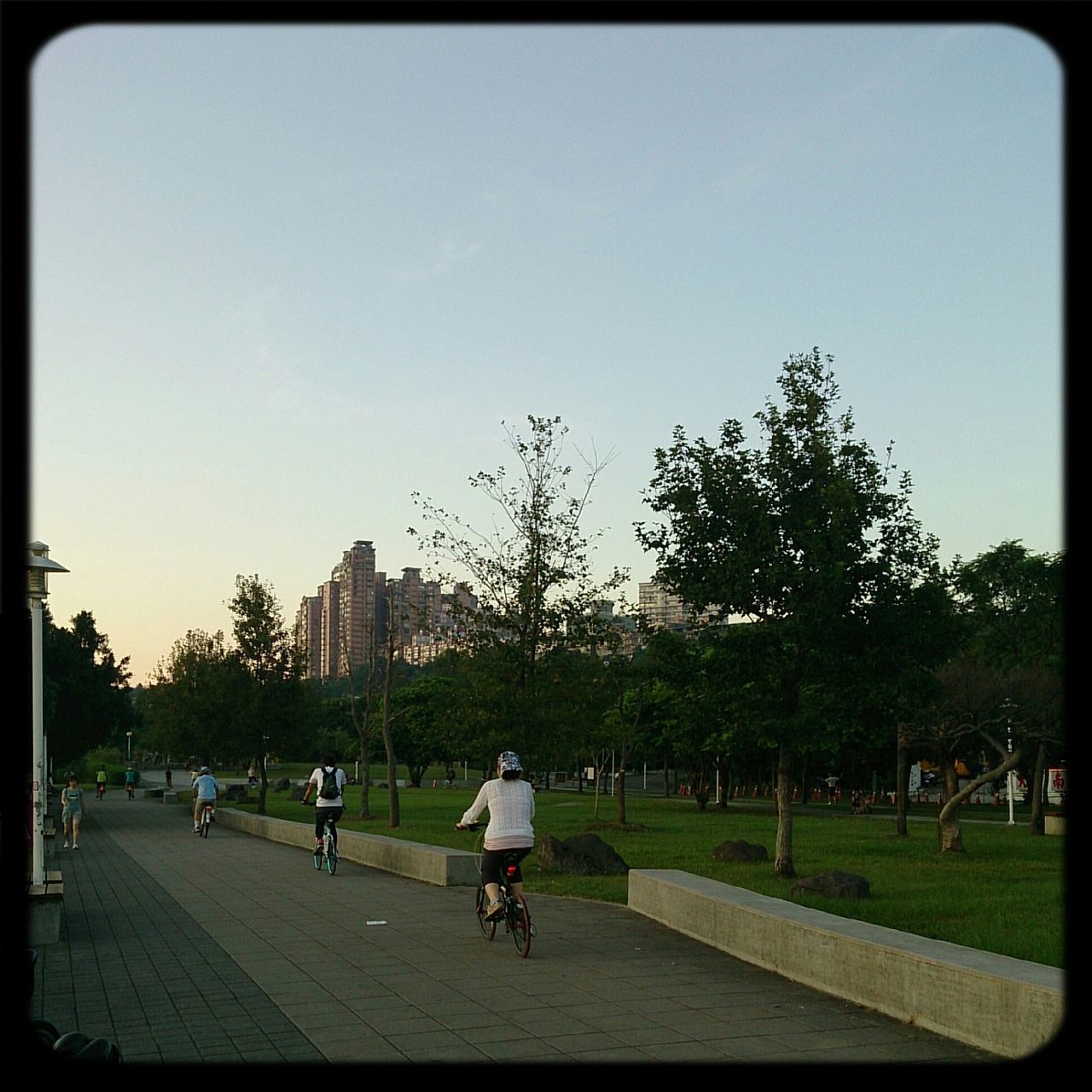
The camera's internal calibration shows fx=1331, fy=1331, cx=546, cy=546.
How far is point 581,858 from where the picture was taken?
19.6 metres

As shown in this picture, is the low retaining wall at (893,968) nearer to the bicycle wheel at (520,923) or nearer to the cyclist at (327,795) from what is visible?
the bicycle wheel at (520,923)

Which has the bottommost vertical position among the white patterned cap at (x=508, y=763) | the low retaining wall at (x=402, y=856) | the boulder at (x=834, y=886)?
the low retaining wall at (x=402, y=856)

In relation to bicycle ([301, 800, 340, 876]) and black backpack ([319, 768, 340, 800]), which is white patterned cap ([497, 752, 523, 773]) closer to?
bicycle ([301, 800, 340, 876])

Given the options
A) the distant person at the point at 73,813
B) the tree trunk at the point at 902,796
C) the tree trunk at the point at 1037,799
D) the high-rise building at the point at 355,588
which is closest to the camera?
the distant person at the point at 73,813

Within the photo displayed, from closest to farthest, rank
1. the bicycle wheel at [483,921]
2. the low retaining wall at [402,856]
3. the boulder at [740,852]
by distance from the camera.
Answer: the bicycle wheel at [483,921] → the low retaining wall at [402,856] → the boulder at [740,852]

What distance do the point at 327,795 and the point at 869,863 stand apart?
9.92m

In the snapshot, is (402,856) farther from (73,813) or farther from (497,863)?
(73,813)

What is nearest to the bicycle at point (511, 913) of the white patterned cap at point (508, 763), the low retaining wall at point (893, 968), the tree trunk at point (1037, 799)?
the white patterned cap at point (508, 763)

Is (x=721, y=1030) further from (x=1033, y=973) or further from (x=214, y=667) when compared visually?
(x=214, y=667)

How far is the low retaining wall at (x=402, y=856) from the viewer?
17.8 meters

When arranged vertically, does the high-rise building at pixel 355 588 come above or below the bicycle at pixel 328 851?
above

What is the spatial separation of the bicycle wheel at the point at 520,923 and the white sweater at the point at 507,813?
0.54 metres

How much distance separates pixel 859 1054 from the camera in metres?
7.11

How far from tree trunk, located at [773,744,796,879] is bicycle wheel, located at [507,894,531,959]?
9959 mm
